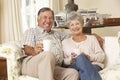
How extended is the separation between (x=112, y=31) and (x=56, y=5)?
0.99 metres

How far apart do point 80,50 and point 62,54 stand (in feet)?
0.60

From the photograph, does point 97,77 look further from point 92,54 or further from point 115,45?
point 115,45

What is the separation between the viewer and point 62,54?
237 centimetres

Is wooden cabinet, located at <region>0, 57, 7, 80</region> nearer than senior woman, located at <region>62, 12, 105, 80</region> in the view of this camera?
No

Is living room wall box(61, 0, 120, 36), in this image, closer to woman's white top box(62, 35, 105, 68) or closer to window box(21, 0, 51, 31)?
window box(21, 0, 51, 31)

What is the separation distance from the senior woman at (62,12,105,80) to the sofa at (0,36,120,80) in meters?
0.11


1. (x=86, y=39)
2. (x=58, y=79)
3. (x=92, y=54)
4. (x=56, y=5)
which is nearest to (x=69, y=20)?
(x=86, y=39)

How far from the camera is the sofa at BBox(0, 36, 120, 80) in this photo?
1982mm

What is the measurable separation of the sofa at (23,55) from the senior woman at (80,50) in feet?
0.35

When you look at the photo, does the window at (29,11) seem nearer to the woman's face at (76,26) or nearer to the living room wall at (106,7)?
the living room wall at (106,7)

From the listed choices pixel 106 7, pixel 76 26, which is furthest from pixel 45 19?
pixel 106 7

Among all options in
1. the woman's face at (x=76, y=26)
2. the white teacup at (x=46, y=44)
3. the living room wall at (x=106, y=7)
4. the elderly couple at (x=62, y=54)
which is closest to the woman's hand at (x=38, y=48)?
the elderly couple at (x=62, y=54)

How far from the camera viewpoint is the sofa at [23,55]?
78.0 inches

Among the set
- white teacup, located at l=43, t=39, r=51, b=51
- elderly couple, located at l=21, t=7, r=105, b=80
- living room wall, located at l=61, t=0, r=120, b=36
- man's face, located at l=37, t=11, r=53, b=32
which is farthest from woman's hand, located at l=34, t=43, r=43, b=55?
living room wall, located at l=61, t=0, r=120, b=36
